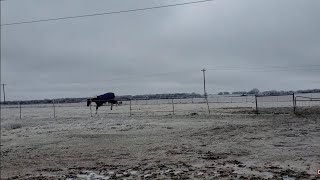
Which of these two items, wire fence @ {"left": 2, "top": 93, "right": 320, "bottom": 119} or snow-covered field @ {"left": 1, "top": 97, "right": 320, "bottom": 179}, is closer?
snow-covered field @ {"left": 1, "top": 97, "right": 320, "bottom": 179}

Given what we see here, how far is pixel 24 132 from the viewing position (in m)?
21.3

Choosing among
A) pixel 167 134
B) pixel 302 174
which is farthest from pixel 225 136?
pixel 302 174

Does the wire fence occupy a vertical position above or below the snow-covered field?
above

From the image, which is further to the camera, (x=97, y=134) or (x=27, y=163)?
(x=97, y=134)

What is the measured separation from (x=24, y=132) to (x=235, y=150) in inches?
Answer: 511

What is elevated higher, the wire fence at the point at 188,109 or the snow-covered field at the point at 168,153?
the wire fence at the point at 188,109

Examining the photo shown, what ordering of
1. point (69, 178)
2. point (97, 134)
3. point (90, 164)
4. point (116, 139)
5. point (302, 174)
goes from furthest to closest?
point (97, 134)
point (116, 139)
point (90, 164)
point (69, 178)
point (302, 174)

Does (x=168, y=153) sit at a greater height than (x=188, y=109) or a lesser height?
lesser

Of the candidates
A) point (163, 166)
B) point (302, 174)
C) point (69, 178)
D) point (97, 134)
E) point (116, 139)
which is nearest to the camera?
point (302, 174)

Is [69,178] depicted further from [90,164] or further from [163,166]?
[163,166]

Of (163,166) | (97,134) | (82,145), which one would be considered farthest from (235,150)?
(97,134)

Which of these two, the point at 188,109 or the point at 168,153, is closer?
the point at 168,153

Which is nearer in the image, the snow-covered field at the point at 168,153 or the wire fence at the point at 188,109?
the snow-covered field at the point at 168,153

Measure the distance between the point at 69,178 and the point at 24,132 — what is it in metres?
12.2
